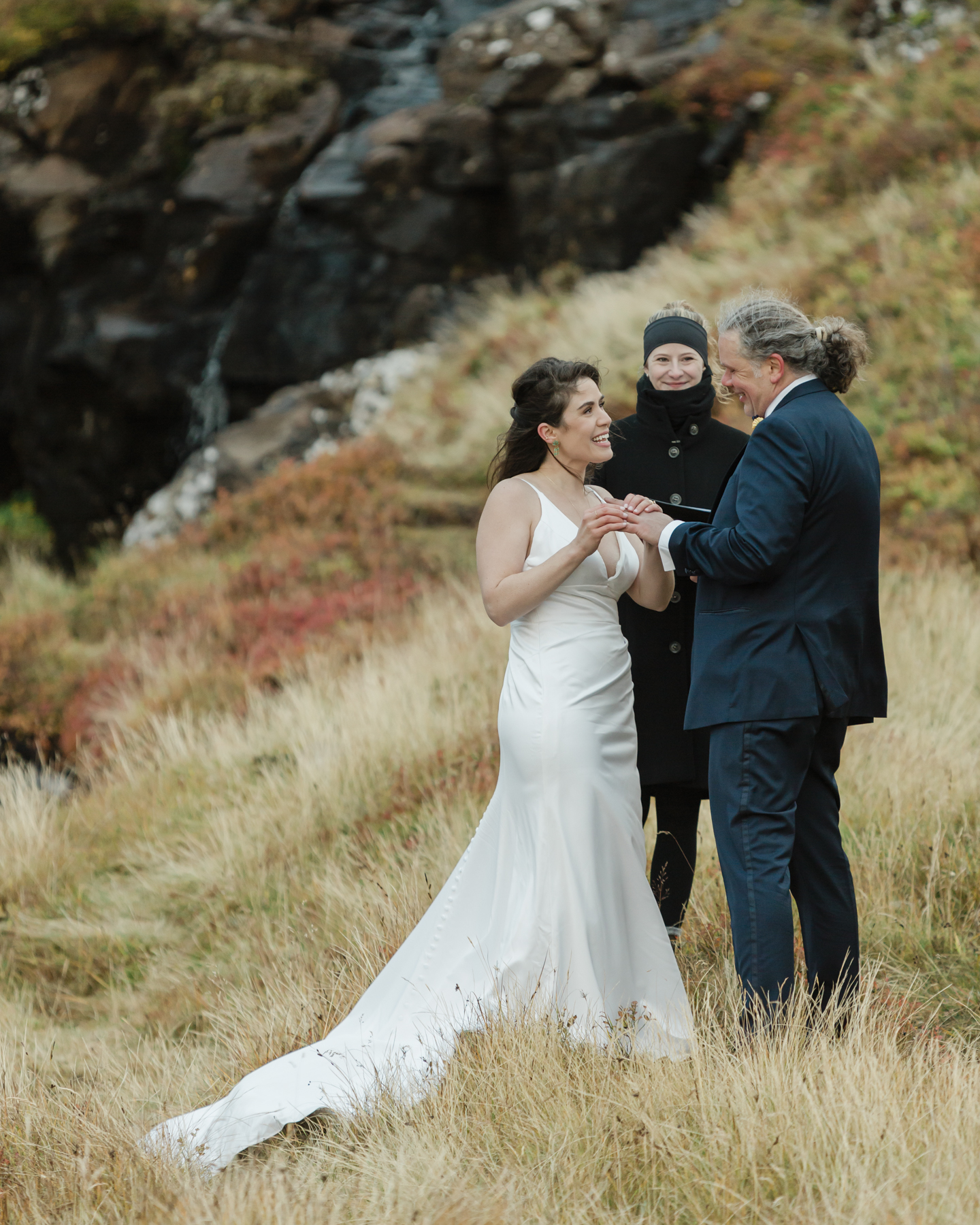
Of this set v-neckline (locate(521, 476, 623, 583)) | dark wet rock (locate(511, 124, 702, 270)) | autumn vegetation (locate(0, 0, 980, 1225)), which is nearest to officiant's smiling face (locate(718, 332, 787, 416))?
v-neckline (locate(521, 476, 623, 583))

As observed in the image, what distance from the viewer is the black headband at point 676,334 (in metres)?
3.88

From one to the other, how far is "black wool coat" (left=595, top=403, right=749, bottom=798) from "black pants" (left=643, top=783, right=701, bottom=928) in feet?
0.30

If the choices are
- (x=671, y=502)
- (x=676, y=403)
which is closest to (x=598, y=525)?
(x=671, y=502)

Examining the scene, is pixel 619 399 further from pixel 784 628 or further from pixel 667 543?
pixel 784 628

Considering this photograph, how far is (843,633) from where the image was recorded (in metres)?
3.10

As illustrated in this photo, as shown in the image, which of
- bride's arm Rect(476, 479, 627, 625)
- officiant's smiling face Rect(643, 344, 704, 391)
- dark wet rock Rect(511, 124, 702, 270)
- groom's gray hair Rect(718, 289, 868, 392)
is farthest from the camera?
dark wet rock Rect(511, 124, 702, 270)

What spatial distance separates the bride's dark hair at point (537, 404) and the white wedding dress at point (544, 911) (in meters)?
0.23

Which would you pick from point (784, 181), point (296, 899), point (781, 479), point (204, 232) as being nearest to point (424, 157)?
point (204, 232)

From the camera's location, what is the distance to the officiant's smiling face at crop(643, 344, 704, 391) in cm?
388

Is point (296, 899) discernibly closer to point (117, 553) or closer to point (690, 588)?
point (690, 588)

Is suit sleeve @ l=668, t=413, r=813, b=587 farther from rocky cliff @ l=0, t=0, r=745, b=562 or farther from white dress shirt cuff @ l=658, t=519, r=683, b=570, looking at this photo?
rocky cliff @ l=0, t=0, r=745, b=562

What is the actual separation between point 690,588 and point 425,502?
23.4ft

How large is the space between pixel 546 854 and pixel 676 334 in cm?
182

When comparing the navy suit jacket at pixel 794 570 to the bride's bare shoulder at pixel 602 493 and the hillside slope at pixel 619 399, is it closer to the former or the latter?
the bride's bare shoulder at pixel 602 493
